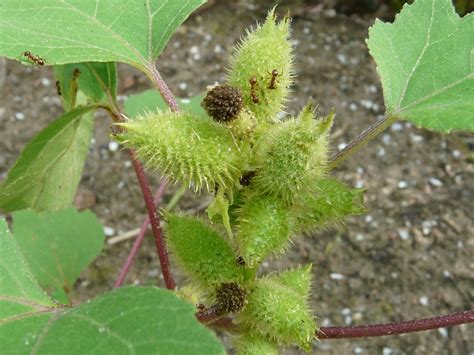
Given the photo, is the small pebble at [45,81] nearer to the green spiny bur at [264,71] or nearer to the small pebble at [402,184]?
the small pebble at [402,184]

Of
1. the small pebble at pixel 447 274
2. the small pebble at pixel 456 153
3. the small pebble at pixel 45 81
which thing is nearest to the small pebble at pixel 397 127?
the small pebble at pixel 456 153

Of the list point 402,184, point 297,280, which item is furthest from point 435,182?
point 297,280

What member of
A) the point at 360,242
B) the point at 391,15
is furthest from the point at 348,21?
the point at 360,242

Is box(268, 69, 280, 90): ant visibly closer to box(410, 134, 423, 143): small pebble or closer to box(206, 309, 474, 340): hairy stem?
box(206, 309, 474, 340): hairy stem

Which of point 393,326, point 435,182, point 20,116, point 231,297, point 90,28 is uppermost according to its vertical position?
point 90,28

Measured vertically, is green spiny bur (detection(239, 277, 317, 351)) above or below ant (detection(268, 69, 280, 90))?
below

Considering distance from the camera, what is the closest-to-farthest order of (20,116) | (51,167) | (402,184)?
(51,167), (402,184), (20,116)

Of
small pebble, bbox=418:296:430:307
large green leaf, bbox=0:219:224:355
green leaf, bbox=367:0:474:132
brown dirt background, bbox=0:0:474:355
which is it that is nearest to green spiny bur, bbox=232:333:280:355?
large green leaf, bbox=0:219:224:355

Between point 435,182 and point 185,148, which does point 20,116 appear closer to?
point 435,182
